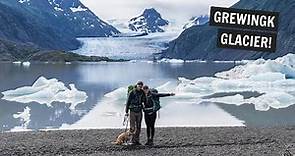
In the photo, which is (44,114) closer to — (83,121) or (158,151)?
(83,121)

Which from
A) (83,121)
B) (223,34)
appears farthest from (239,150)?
(83,121)

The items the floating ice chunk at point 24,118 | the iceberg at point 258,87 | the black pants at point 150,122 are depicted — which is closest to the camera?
the black pants at point 150,122

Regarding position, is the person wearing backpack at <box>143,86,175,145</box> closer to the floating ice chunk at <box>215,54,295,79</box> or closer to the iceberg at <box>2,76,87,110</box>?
the iceberg at <box>2,76,87,110</box>

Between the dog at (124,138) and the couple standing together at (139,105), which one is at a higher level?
the couple standing together at (139,105)

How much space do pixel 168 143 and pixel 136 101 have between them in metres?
A: 1.58

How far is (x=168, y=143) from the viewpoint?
1289 cm

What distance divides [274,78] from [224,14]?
43262mm

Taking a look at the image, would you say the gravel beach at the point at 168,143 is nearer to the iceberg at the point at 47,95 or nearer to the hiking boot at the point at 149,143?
the hiking boot at the point at 149,143

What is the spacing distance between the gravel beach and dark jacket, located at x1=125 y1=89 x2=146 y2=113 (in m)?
0.89

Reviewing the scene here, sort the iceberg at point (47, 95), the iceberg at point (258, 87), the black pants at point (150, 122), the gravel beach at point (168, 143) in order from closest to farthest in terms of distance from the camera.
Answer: the gravel beach at point (168, 143)
the black pants at point (150, 122)
the iceberg at point (258, 87)
the iceberg at point (47, 95)

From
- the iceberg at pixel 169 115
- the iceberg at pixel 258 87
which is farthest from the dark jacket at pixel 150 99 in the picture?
the iceberg at pixel 258 87

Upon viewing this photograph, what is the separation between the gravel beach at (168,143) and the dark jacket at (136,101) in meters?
0.89

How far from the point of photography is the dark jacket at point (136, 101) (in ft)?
39.2

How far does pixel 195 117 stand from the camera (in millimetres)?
28000
